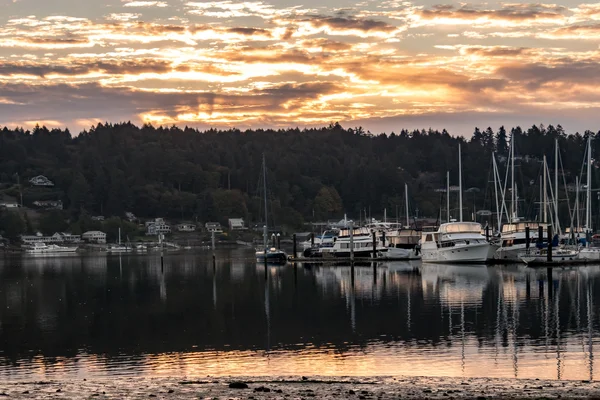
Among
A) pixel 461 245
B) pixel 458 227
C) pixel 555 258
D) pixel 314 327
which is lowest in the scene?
pixel 314 327

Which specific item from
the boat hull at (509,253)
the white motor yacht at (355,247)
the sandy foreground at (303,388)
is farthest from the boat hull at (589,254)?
the sandy foreground at (303,388)

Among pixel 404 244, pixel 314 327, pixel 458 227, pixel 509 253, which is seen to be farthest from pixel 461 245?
pixel 314 327

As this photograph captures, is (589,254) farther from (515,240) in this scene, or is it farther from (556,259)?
(515,240)

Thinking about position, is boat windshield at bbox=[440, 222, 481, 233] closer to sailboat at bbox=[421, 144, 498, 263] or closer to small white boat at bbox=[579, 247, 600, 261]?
sailboat at bbox=[421, 144, 498, 263]

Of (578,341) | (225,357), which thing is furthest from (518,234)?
(225,357)

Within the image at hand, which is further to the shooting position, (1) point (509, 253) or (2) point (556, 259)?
(1) point (509, 253)

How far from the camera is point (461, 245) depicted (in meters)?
116

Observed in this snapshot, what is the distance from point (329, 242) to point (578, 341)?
351 feet

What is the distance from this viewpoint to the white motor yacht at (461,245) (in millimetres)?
114875

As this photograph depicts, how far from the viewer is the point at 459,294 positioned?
7581 centimetres

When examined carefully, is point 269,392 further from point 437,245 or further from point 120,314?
point 437,245

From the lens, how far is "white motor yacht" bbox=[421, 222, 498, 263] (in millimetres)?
114875

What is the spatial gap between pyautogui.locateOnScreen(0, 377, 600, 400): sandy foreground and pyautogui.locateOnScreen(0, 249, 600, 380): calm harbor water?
387 cm

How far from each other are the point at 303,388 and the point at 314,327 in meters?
23.9
